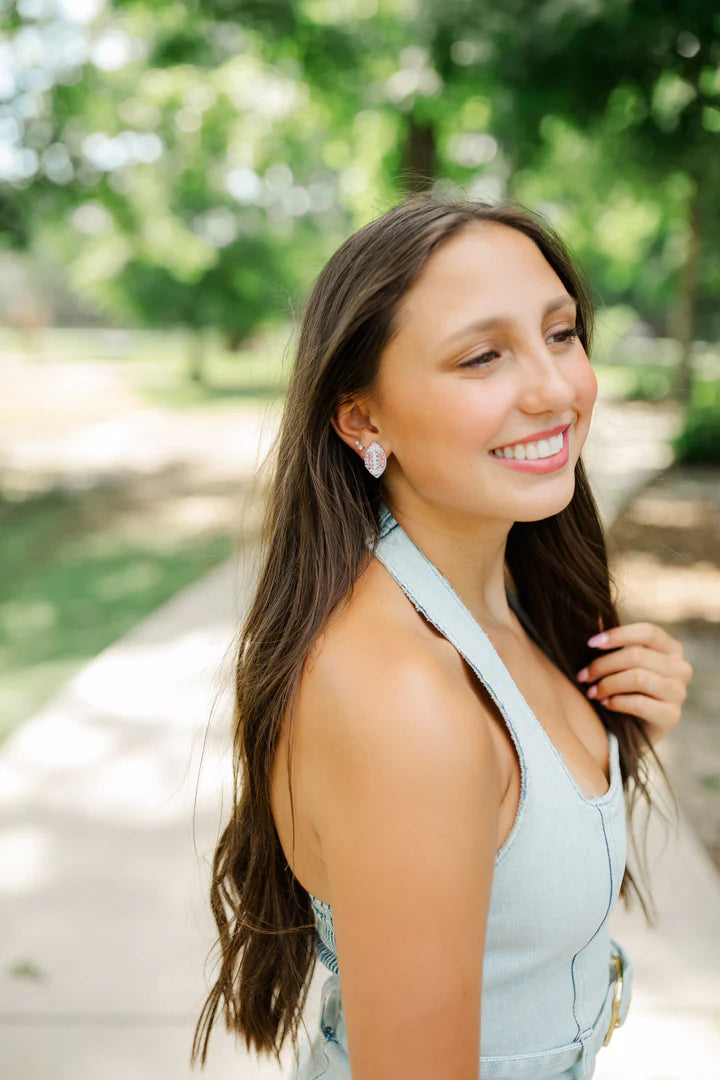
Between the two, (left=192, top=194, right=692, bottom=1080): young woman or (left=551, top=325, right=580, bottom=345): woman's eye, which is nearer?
(left=192, top=194, right=692, bottom=1080): young woman

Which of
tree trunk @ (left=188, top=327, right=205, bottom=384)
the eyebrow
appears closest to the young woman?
the eyebrow

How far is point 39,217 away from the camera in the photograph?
10.8m

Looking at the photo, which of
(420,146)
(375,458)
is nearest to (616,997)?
(375,458)

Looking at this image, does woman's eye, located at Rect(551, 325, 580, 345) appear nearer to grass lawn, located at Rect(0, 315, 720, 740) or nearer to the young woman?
the young woman

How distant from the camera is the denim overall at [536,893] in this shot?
128cm

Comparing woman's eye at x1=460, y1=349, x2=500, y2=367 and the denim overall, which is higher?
woman's eye at x1=460, y1=349, x2=500, y2=367

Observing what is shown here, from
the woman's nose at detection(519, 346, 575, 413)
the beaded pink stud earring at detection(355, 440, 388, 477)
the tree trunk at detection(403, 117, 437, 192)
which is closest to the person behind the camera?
the woman's nose at detection(519, 346, 575, 413)

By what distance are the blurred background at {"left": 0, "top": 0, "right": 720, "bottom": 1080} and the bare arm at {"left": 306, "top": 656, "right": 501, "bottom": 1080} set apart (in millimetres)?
745

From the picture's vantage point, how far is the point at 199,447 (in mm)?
15828

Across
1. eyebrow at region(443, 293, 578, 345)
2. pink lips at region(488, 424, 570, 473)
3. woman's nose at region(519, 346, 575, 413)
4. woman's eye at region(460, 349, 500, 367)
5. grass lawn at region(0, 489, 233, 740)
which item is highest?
grass lawn at region(0, 489, 233, 740)

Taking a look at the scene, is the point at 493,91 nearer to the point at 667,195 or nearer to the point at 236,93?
the point at 236,93

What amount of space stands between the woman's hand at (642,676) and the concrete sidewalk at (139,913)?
524 millimetres

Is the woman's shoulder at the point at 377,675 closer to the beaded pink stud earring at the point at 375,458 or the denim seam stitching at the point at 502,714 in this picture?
the denim seam stitching at the point at 502,714

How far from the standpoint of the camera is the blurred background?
3.02 metres
